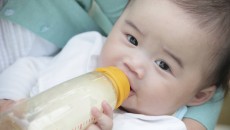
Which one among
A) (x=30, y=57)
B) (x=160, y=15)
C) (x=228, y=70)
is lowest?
(x=30, y=57)

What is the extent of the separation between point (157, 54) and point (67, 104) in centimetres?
23

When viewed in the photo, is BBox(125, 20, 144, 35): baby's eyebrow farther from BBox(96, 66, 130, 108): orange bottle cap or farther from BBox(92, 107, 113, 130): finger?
BBox(92, 107, 113, 130): finger

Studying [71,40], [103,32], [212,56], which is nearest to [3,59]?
[71,40]

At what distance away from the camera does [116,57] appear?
2.51ft

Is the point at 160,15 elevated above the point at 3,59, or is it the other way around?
the point at 160,15

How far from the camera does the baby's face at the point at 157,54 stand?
74 cm

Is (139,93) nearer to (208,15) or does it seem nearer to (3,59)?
(208,15)

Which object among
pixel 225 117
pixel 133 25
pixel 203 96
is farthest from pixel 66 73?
pixel 225 117

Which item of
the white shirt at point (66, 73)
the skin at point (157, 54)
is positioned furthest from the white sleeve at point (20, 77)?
the skin at point (157, 54)

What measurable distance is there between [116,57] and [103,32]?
291 mm

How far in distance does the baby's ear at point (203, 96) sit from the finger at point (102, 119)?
0.28m

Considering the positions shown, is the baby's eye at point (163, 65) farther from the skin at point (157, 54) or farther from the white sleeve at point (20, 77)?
the white sleeve at point (20, 77)

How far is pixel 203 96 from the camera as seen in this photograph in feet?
2.87

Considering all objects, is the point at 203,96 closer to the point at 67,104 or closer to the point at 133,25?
the point at 133,25
